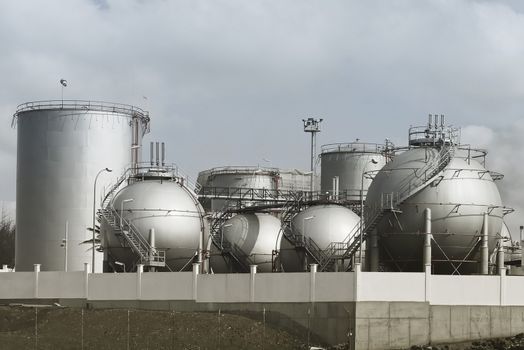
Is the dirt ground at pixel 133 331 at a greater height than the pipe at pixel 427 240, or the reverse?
the pipe at pixel 427 240

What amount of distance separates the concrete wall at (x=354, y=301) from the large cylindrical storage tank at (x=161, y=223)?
4.91 metres

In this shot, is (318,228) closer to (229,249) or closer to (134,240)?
(229,249)

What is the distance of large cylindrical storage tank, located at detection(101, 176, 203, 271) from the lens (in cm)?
6469

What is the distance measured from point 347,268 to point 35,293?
1849cm

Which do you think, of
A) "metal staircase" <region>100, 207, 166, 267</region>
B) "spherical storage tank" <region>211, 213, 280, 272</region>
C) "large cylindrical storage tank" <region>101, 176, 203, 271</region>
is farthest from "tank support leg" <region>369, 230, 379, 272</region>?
"metal staircase" <region>100, 207, 166, 267</region>

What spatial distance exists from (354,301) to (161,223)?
16.7m

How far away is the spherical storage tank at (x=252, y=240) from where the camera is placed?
71562mm

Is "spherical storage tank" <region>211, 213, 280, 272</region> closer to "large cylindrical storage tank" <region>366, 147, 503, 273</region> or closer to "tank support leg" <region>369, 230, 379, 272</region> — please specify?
"tank support leg" <region>369, 230, 379, 272</region>

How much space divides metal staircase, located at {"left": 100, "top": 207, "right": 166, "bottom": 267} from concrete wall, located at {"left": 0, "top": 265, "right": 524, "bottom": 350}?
355 centimetres

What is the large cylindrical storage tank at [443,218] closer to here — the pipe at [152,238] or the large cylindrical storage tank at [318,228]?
the large cylindrical storage tank at [318,228]

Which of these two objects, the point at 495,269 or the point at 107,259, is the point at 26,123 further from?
the point at 495,269

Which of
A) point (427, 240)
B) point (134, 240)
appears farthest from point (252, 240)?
point (427, 240)

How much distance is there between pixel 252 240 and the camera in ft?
237

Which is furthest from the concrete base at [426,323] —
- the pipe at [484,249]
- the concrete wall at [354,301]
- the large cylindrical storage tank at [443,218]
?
the large cylindrical storage tank at [443,218]
